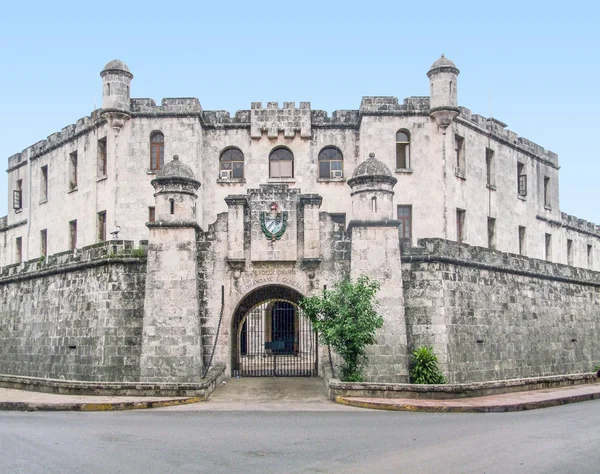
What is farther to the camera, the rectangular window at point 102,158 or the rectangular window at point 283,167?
the rectangular window at point 102,158

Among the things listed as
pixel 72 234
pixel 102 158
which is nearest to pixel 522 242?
pixel 102 158

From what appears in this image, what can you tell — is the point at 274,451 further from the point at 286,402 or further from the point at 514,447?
the point at 286,402

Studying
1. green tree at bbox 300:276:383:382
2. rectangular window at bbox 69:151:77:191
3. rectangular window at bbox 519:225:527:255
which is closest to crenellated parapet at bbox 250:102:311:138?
rectangular window at bbox 69:151:77:191

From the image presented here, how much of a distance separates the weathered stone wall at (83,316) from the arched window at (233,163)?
946 cm

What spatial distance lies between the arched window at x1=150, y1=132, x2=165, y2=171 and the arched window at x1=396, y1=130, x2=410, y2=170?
9872 millimetres

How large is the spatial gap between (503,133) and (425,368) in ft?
59.2

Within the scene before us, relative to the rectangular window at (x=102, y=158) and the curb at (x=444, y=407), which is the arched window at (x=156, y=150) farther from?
the curb at (x=444, y=407)

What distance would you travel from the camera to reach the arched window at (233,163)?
104ft

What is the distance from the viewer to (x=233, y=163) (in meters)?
31.8

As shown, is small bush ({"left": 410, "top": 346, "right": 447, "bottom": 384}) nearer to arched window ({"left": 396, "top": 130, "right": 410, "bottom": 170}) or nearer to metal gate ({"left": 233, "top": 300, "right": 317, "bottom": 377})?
metal gate ({"left": 233, "top": 300, "right": 317, "bottom": 377})

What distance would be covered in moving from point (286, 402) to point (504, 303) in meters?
9.82

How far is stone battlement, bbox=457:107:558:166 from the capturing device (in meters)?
32.7

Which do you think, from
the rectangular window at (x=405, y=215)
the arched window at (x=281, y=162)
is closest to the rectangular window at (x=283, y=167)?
the arched window at (x=281, y=162)

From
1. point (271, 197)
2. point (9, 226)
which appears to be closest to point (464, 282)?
point (271, 197)
